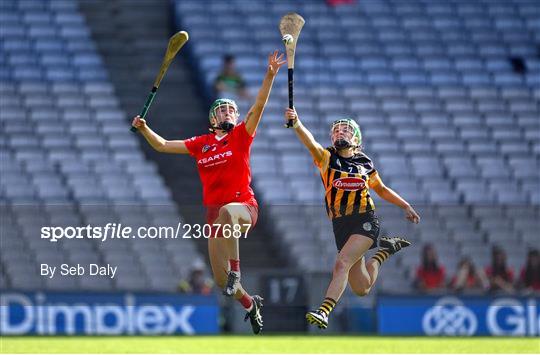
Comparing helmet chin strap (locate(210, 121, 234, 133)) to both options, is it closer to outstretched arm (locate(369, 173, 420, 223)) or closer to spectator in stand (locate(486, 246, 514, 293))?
outstretched arm (locate(369, 173, 420, 223))

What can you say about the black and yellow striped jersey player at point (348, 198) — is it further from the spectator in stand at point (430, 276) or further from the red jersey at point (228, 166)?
the spectator in stand at point (430, 276)

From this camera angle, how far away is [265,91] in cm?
1370

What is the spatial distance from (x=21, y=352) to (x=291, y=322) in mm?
6245

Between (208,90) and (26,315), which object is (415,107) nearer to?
(208,90)

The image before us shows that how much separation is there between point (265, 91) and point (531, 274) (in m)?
9.29

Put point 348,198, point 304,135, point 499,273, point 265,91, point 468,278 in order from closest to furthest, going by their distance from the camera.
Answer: point 265,91 → point 304,135 → point 348,198 → point 499,273 → point 468,278

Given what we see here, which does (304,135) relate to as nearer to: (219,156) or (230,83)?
(219,156)

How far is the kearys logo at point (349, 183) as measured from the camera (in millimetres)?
14461

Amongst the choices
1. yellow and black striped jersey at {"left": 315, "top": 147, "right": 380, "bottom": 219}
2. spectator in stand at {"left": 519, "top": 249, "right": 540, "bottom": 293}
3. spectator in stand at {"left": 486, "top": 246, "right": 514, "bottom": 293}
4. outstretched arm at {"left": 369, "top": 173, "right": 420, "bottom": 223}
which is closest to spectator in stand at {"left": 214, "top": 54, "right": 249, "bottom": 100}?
spectator in stand at {"left": 486, "top": 246, "right": 514, "bottom": 293}

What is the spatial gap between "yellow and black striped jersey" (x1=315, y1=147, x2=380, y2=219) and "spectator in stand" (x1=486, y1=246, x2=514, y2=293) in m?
6.94

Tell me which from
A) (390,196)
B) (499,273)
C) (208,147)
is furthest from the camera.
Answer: (499,273)

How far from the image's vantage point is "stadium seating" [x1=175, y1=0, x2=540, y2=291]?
2173cm

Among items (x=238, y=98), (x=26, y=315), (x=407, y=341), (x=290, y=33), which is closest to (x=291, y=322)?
(x=407, y=341)

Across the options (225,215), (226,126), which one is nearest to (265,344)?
(225,215)
